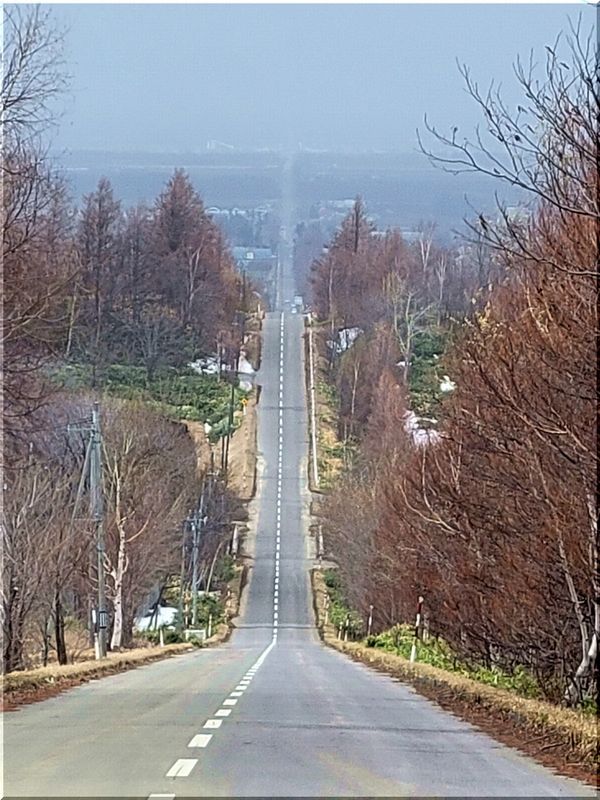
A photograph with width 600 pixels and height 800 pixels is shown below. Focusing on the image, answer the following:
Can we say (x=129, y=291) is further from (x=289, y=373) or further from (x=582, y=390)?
(x=582, y=390)

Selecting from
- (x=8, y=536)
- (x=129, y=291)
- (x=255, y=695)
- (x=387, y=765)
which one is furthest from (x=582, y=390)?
(x=129, y=291)

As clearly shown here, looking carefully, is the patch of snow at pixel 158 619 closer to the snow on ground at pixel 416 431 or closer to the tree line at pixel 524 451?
the snow on ground at pixel 416 431

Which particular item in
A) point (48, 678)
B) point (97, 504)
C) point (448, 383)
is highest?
point (448, 383)

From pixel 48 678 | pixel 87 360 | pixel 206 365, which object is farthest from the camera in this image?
pixel 206 365

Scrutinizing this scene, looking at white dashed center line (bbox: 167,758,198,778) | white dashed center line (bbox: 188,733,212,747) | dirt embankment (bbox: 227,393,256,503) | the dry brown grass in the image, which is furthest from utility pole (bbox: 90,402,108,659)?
dirt embankment (bbox: 227,393,256,503)

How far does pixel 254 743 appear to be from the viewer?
41.9ft

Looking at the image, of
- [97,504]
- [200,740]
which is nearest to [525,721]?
[200,740]

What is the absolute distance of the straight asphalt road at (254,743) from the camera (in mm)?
10086

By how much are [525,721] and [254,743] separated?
3.83m

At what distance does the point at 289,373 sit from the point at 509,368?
96.7 metres

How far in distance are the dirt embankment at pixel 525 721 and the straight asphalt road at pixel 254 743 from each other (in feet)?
1.05

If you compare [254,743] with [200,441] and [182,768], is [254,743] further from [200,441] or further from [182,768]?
[200,441]

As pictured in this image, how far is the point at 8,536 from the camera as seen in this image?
33844 mm

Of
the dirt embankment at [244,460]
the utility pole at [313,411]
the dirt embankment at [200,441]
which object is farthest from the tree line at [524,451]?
the utility pole at [313,411]
